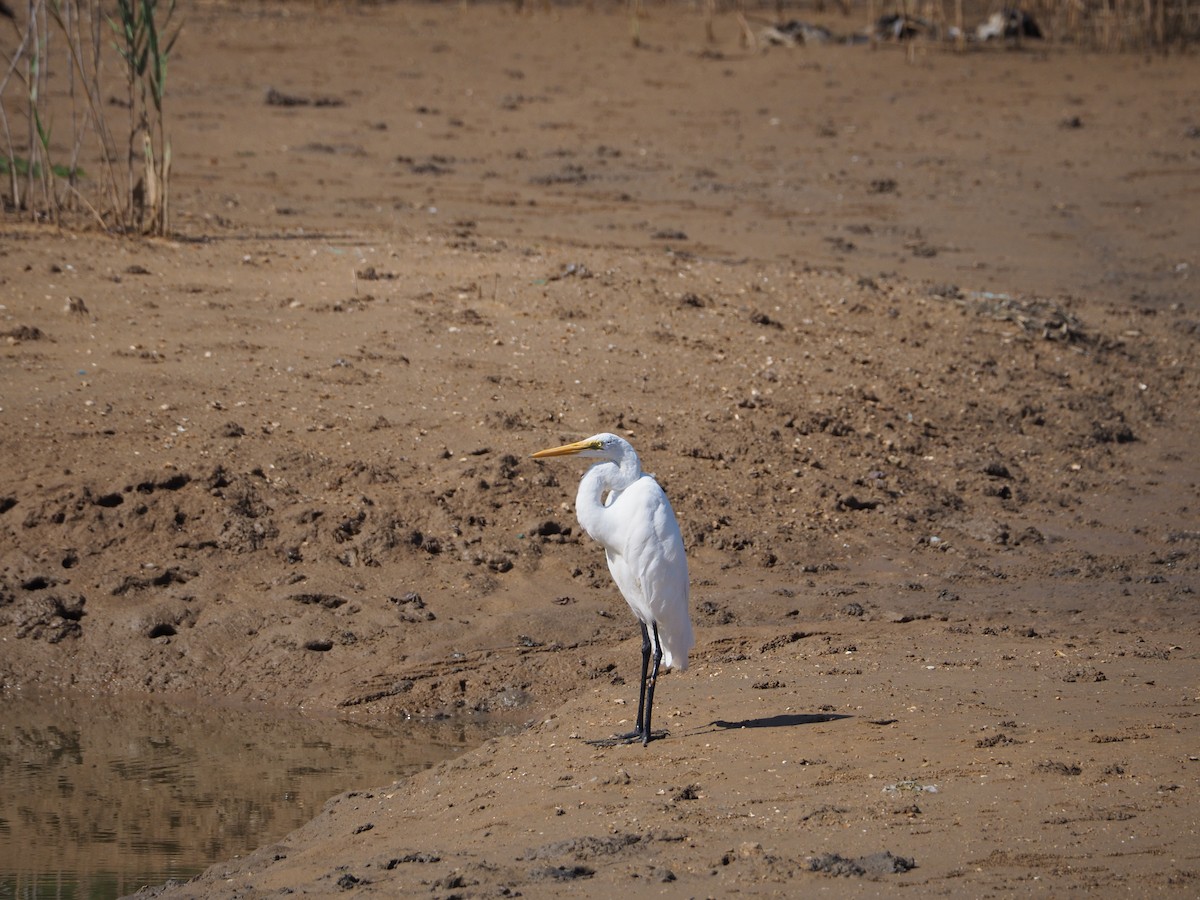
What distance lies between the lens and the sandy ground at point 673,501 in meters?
4.48

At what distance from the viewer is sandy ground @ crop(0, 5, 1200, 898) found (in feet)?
14.7

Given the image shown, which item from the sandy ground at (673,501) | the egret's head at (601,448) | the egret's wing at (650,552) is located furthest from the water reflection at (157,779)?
the egret's head at (601,448)

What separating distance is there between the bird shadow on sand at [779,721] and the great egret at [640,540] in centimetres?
30

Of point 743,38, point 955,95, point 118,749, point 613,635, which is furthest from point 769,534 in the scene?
point 743,38

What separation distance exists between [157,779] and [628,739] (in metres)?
1.84

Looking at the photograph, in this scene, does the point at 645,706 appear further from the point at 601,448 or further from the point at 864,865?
the point at 864,865

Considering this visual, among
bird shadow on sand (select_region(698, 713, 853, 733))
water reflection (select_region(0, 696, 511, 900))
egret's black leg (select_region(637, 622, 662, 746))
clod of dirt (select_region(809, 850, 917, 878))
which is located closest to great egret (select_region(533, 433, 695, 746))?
egret's black leg (select_region(637, 622, 662, 746))

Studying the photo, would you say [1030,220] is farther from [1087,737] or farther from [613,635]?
[1087,737]

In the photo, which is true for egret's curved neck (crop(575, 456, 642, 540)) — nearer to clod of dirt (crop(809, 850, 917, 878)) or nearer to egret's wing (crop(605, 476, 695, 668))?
egret's wing (crop(605, 476, 695, 668))

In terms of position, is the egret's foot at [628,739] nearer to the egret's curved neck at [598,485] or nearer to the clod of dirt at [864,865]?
the egret's curved neck at [598,485]

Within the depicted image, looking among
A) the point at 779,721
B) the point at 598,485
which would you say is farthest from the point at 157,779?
the point at 779,721

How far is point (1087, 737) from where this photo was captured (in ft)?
16.3

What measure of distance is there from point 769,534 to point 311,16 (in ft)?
46.5

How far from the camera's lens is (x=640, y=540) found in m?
5.22
